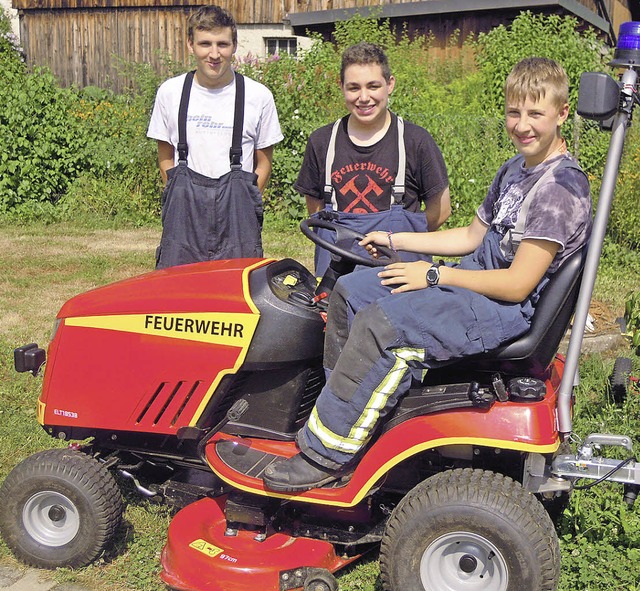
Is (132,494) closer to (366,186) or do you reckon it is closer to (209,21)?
(366,186)

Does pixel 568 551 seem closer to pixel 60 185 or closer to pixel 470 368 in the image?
pixel 470 368

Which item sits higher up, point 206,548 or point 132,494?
point 206,548

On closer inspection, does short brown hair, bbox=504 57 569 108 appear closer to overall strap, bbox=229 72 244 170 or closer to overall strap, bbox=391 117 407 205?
overall strap, bbox=391 117 407 205

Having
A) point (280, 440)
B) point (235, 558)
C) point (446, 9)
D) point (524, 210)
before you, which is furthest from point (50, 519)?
point (446, 9)

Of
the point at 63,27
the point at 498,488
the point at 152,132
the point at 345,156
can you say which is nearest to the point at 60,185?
the point at 152,132

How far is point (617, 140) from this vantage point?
2822 mm

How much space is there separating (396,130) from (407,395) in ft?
4.91

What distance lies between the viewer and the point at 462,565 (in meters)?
2.94

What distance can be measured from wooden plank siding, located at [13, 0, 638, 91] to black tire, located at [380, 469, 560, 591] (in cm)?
1425

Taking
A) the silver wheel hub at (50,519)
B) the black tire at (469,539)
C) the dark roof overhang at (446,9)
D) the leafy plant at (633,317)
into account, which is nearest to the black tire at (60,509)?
the silver wheel hub at (50,519)

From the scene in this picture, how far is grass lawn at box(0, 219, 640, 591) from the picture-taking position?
3.38 m

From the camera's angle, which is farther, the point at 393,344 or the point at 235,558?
the point at 235,558

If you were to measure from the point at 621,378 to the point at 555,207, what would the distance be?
1.91 metres

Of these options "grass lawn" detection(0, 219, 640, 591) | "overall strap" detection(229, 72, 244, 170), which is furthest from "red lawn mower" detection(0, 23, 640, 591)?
"overall strap" detection(229, 72, 244, 170)
